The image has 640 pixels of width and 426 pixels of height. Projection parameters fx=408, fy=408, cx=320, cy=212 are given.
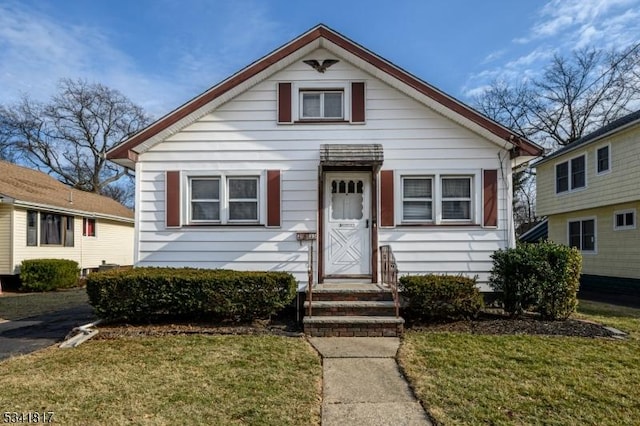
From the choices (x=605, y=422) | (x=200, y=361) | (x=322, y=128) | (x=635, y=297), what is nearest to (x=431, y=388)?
(x=605, y=422)

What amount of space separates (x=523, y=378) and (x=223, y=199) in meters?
6.49

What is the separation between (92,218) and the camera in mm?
20125

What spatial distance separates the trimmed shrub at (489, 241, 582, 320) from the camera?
750 centimetres

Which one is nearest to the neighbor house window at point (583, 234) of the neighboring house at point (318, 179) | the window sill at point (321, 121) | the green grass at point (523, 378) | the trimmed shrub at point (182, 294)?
the neighboring house at point (318, 179)

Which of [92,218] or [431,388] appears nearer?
[431,388]

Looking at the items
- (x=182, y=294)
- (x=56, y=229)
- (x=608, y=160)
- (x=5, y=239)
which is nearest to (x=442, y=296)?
(x=182, y=294)

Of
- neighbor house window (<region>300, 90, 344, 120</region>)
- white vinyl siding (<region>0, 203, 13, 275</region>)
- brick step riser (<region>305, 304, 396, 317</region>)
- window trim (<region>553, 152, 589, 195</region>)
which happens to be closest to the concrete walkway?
brick step riser (<region>305, 304, 396, 317</region>)

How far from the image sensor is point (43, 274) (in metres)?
15.0

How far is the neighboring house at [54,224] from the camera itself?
1496 cm

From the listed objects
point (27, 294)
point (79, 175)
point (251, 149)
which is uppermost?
point (79, 175)

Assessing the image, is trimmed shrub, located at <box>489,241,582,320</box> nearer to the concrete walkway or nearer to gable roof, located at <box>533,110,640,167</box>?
the concrete walkway

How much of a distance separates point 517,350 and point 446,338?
40.4 inches

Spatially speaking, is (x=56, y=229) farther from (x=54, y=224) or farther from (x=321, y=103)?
(x=321, y=103)

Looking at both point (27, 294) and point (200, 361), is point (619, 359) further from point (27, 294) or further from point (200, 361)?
A: point (27, 294)
